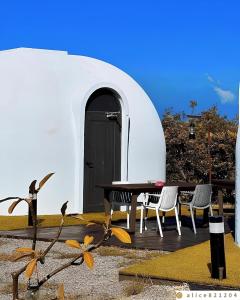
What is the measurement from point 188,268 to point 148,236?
3206 mm

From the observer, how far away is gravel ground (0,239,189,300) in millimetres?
5395

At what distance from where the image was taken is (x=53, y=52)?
1380cm

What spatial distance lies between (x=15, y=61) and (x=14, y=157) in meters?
2.37

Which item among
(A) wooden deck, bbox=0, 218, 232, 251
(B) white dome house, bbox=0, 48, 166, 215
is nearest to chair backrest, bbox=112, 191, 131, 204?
(A) wooden deck, bbox=0, 218, 232, 251

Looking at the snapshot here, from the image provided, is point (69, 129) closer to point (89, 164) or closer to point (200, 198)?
point (89, 164)

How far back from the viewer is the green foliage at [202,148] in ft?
61.6

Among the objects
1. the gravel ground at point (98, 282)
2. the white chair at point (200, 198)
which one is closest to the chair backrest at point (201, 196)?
the white chair at point (200, 198)

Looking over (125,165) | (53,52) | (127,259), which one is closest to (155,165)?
(125,165)

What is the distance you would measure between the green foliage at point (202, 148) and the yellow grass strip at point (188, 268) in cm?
1135

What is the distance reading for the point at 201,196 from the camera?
32.3ft

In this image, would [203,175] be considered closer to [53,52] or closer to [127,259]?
[53,52]

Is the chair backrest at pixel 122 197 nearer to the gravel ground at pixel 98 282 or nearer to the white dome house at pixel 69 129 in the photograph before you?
Answer: the white dome house at pixel 69 129

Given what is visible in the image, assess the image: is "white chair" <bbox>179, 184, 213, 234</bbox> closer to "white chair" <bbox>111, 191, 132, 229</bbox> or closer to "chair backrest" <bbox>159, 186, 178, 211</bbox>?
"chair backrest" <bbox>159, 186, 178, 211</bbox>

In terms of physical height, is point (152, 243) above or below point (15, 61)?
below
